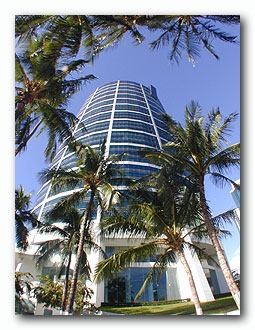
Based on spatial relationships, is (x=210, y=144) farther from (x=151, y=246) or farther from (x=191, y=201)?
(x=151, y=246)

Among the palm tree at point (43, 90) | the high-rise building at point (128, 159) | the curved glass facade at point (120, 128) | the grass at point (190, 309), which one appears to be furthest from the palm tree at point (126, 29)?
the curved glass facade at point (120, 128)

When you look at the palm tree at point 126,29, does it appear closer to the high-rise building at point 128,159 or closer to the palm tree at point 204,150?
the palm tree at point 204,150

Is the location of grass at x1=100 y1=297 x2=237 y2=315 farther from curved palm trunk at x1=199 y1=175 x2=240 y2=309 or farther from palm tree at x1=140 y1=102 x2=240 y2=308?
palm tree at x1=140 y1=102 x2=240 y2=308

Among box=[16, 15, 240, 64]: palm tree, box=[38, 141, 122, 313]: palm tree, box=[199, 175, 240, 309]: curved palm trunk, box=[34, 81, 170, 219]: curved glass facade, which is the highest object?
box=[34, 81, 170, 219]: curved glass facade

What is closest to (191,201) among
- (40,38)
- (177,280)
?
(40,38)

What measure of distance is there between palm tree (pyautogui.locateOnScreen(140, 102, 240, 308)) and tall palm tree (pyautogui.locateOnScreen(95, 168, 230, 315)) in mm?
693

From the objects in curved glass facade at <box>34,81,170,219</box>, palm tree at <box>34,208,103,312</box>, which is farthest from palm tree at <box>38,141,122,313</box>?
curved glass facade at <box>34,81,170,219</box>

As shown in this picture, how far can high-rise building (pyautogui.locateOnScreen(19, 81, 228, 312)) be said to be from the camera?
32.8 ft

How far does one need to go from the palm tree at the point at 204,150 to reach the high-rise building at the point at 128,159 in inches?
46.8

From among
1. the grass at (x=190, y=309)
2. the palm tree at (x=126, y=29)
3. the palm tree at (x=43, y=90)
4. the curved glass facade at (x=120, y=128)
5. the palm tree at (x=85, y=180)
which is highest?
the curved glass facade at (x=120, y=128)

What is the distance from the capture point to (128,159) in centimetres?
2742

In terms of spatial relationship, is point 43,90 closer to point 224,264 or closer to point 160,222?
point 160,222

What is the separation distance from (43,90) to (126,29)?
2.50 metres

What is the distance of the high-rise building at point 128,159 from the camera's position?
9.98 meters
